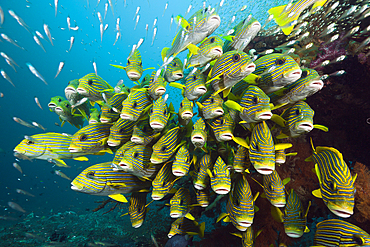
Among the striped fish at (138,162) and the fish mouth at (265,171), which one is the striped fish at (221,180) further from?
the striped fish at (138,162)

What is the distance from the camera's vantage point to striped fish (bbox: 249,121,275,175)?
5.61 ft

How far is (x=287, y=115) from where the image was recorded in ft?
6.68

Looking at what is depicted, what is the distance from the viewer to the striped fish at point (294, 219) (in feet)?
6.65

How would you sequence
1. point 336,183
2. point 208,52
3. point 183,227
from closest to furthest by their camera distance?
point 336,183, point 208,52, point 183,227

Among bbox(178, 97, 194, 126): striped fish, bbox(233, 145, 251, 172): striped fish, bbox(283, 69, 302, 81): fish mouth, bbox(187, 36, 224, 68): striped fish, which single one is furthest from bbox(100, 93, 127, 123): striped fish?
bbox(283, 69, 302, 81): fish mouth

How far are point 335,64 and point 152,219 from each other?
23.2 ft

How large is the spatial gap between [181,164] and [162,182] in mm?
464

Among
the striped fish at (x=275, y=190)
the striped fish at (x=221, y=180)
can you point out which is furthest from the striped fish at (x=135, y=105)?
the striped fish at (x=275, y=190)

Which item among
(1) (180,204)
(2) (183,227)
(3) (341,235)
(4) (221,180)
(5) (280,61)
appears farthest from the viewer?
(2) (183,227)

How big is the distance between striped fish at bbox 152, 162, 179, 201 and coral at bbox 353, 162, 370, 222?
3216 millimetres

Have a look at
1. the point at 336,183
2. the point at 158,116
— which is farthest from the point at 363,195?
the point at 158,116

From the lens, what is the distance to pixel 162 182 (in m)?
2.28

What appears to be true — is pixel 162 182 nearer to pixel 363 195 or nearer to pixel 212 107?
pixel 212 107

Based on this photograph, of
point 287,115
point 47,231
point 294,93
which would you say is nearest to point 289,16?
point 294,93
